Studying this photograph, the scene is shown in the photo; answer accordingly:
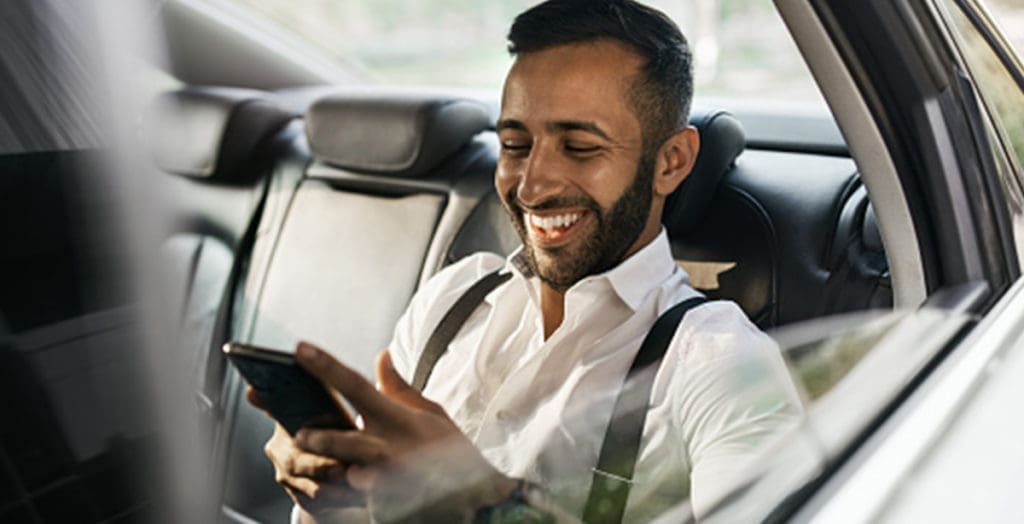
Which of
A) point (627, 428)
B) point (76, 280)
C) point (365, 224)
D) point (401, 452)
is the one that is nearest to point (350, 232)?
point (365, 224)

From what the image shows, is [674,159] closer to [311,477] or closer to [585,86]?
[585,86]

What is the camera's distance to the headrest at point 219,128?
0.91 m

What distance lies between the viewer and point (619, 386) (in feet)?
3.31

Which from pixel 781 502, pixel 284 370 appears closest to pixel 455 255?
pixel 781 502

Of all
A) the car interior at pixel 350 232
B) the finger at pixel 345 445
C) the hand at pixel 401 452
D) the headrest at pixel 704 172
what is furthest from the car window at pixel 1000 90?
the finger at pixel 345 445

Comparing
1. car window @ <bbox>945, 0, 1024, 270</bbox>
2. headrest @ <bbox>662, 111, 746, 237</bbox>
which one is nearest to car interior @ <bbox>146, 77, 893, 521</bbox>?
headrest @ <bbox>662, 111, 746, 237</bbox>

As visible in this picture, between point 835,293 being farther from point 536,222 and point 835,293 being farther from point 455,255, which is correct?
point 455,255

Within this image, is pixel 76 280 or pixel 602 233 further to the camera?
pixel 602 233

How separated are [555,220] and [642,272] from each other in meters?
0.13

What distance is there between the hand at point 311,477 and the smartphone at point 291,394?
0.02m

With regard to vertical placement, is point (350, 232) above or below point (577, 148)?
below

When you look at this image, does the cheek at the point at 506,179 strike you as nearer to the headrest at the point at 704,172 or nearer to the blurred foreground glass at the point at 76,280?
the headrest at the point at 704,172

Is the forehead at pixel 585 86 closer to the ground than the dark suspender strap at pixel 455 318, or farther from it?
farther from it

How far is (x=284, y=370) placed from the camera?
64 centimetres
